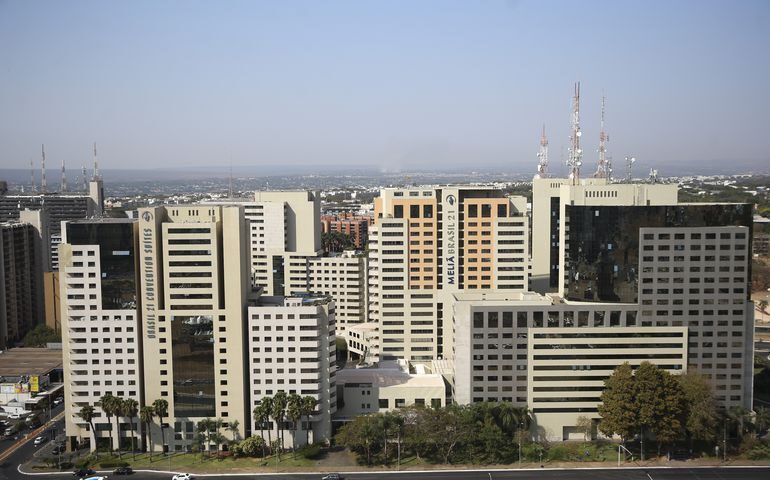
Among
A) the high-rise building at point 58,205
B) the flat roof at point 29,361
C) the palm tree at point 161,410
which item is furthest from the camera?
the high-rise building at point 58,205

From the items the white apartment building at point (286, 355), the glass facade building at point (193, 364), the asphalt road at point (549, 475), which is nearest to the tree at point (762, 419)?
the asphalt road at point (549, 475)

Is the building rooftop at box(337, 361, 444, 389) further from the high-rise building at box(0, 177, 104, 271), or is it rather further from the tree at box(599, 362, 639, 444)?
the high-rise building at box(0, 177, 104, 271)

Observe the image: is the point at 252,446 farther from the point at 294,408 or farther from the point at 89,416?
the point at 89,416

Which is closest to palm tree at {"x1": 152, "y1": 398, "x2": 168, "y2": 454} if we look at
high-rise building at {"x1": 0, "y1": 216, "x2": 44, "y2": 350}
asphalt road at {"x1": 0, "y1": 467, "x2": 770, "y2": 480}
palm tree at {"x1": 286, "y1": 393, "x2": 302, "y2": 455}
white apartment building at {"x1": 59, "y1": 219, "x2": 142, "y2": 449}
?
white apartment building at {"x1": 59, "y1": 219, "x2": 142, "y2": 449}

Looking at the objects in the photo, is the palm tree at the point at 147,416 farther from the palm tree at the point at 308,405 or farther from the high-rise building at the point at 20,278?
the high-rise building at the point at 20,278

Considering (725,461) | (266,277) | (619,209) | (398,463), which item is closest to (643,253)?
(619,209)

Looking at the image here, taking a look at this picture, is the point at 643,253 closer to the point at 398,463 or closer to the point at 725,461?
the point at 725,461
